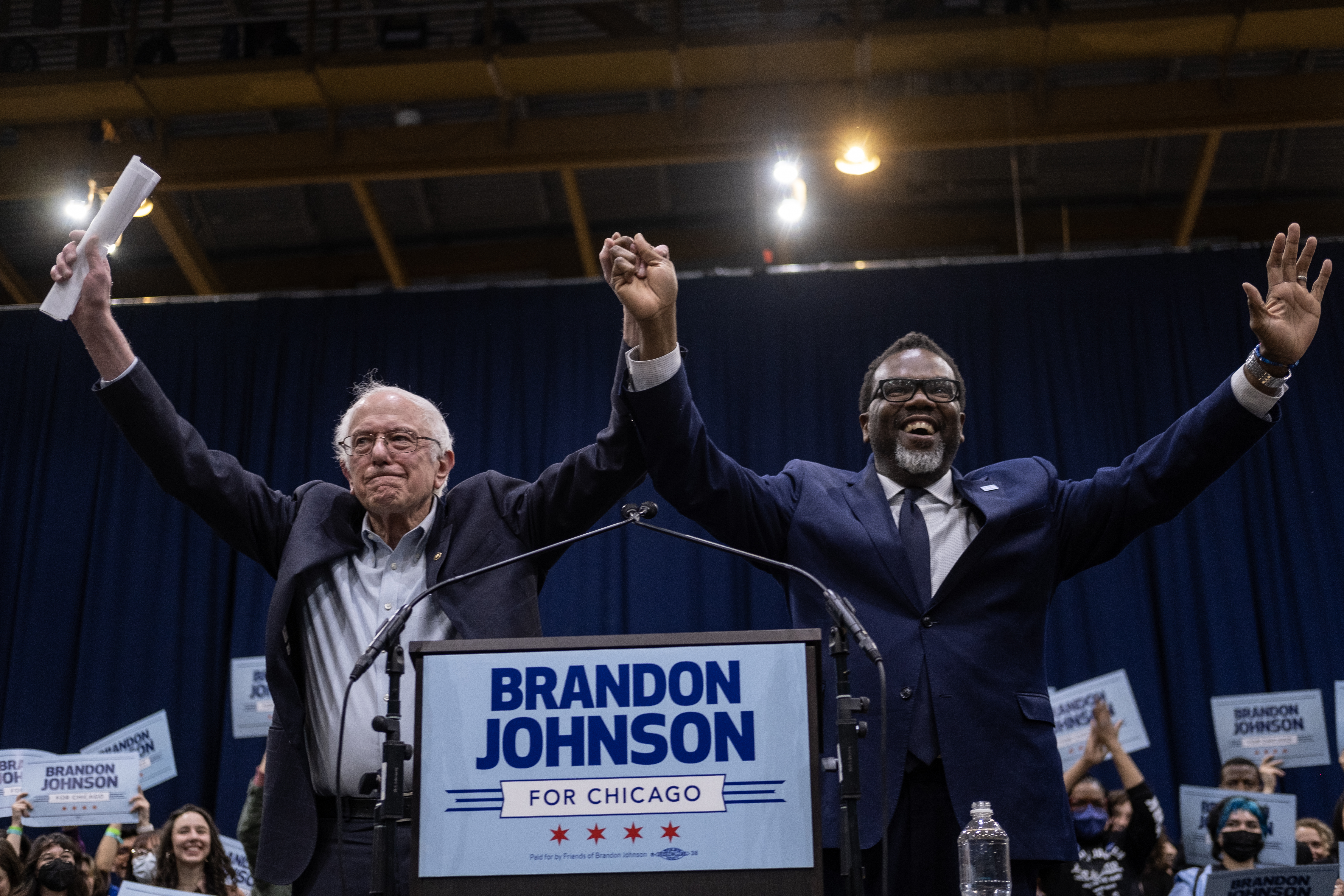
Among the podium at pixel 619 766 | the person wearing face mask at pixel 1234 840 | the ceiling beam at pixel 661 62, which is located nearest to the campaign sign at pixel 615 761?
the podium at pixel 619 766

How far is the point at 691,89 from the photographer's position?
734 cm

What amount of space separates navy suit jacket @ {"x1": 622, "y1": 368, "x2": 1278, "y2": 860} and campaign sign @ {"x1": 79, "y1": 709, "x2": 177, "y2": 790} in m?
5.11

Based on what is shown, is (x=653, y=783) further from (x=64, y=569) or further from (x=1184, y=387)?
(x=64, y=569)

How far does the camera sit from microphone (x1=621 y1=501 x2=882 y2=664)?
1601 millimetres

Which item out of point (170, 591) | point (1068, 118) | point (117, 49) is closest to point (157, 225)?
point (117, 49)

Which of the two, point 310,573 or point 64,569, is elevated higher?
point 64,569

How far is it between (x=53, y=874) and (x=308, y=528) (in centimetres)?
301

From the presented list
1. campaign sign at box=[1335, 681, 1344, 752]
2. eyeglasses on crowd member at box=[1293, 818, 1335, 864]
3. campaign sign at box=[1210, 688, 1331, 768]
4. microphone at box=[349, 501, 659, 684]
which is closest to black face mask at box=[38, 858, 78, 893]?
microphone at box=[349, 501, 659, 684]

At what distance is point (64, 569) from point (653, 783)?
7918 mm

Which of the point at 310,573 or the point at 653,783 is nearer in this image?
the point at 653,783

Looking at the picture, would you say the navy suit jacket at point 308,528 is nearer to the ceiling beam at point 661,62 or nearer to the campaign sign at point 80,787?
the campaign sign at point 80,787

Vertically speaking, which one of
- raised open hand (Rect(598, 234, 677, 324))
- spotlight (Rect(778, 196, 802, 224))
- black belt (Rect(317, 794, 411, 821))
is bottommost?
black belt (Rect(317, 794, 411, 821))

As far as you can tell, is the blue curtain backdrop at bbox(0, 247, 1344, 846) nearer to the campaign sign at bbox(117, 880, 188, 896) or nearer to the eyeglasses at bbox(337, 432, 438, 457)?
the campaign sign at bbox(117, 880, 188, 896)

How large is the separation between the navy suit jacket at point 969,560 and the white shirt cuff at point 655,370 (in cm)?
1
